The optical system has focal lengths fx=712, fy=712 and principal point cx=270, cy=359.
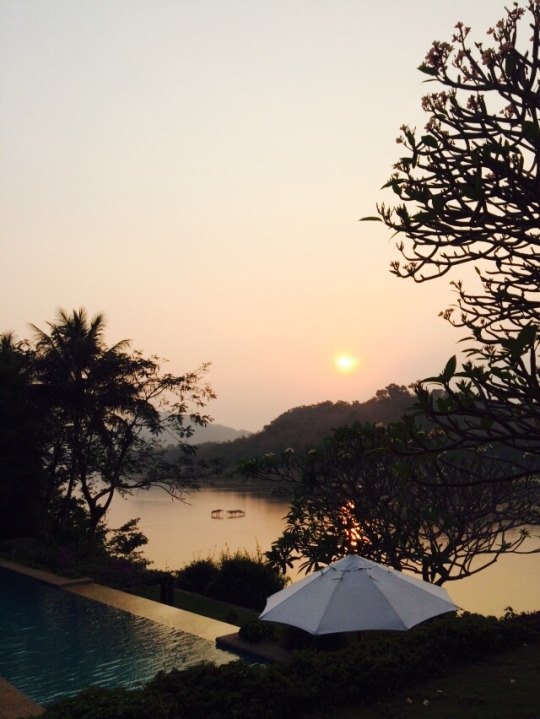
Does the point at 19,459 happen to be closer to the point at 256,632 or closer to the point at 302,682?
the point at 256,632

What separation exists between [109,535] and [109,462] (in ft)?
8.60

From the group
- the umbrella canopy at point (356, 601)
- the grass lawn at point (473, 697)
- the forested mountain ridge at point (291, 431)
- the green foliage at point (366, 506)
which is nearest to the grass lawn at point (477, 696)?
the grass lawn at point (473, 697)

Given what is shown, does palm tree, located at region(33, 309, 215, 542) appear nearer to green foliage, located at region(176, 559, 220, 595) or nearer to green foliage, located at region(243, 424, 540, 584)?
green foliage, located at region(176, 559, 220, 595)

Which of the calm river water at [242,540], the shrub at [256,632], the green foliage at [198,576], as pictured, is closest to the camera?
the shrub at [256,632]

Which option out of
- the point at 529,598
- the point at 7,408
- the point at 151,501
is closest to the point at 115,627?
the point at 7,408

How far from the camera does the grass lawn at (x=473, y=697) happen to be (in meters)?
7.07

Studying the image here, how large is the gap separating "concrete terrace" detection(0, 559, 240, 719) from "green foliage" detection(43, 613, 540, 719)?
4.45 ft

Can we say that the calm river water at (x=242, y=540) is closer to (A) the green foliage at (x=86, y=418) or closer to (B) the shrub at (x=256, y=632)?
(A) the green foliage at (x=86, y=418)

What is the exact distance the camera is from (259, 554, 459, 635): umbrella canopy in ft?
28.7

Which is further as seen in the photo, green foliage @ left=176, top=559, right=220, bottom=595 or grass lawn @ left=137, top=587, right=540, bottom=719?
green foliage @ left=176, top=559, right=220, bottom=595

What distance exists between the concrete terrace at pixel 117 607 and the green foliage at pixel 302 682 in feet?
4.45

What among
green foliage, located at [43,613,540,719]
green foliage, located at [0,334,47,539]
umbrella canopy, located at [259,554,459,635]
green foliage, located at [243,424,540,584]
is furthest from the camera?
green foliage, located at [0,334,47,539]

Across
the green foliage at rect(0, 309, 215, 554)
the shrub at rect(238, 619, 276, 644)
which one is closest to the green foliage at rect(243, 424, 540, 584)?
the shrub at rect(238, 619, 276, 644)

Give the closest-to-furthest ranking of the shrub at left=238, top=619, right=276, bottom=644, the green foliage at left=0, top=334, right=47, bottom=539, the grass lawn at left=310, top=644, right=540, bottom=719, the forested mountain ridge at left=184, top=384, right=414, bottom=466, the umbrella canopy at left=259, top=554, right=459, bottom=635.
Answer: the grass lawn at left=310, top=644, right=540, bottom=719
the umbrella canopy at left=259, top=554, right=459, bottom=635
the shrub at left=238, top=619, right=276, bottom=644
the green foliage at left=0, top=334, right=47, bottom=539
the forested mountain ridge at left=184, top=384, right=414, bottom=466
